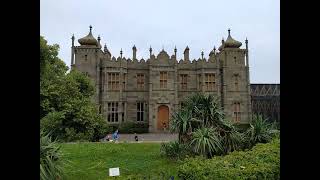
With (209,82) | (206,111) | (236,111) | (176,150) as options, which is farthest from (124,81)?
(176,150)

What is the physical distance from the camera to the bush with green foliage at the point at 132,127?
3544 centimetres

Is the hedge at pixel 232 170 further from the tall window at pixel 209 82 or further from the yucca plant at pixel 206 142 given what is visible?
the tall window at pixel 209 82

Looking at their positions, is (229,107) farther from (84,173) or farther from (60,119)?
(84,173)

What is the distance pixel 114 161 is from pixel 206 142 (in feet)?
14.9

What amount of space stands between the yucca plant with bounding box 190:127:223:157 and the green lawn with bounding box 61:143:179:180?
4.34 ft

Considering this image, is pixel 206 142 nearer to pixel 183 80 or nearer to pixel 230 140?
pixel 230 140

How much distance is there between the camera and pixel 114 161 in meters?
16.1

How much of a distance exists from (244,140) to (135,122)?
21.3 metres

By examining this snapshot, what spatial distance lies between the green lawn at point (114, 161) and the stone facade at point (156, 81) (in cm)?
1672

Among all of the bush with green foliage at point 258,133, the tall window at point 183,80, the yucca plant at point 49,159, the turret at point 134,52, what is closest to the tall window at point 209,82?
the tall window at point 183,80
